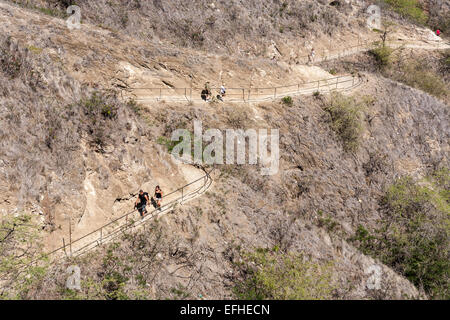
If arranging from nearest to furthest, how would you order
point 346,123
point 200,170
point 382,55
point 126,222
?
point 126,222, point 200,170, point 346,123, point 382,55

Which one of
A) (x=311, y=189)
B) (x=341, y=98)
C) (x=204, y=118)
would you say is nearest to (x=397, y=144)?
(x=341, y=98)

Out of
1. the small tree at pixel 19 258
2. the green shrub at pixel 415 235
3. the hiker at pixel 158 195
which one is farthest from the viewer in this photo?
the green shrub at pixel 415 235

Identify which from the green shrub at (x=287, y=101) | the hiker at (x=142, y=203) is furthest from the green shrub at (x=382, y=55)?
the hiker at (x=142, y=203)

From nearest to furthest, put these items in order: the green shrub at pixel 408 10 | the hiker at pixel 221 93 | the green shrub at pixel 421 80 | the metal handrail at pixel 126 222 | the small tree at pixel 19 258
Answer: the small tree at pixel 19 258, the metal handrail at pixel 126 222, the hiker at pixel 221 93, the green shrub at pixel 421 80, the green shrub at pixel 408 10

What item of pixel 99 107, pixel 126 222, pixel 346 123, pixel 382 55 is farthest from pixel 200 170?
pixel 382 55

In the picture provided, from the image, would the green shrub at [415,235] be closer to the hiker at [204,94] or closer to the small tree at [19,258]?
the hiker at [204,94]

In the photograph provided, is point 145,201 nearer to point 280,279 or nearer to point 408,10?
point 280,279
